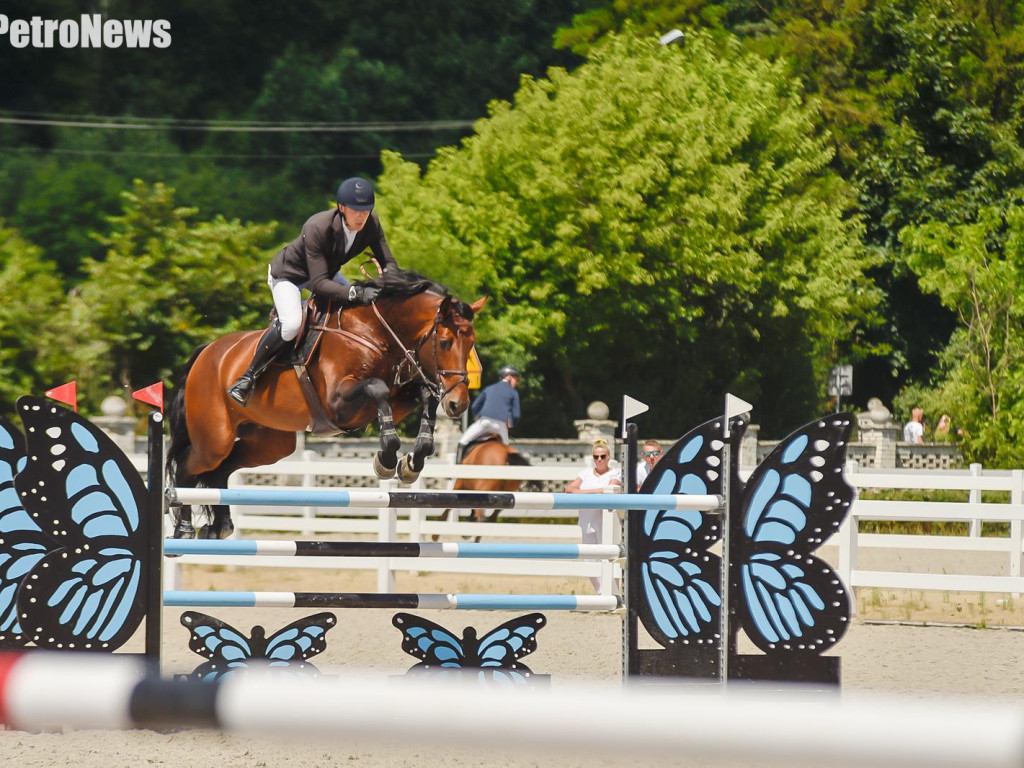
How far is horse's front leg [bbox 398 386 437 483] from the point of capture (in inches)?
212

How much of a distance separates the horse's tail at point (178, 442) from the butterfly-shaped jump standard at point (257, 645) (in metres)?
1.33

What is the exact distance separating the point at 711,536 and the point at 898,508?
5664 millimetres

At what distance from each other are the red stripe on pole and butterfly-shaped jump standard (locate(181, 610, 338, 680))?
3.75 metres

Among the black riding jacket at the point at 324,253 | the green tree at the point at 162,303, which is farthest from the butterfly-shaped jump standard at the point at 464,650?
the green tree at the point at 162,303

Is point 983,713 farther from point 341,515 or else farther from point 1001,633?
point 341,515

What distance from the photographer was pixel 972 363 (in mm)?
20016

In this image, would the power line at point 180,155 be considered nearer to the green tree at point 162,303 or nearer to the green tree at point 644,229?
the green tree at point 644,229

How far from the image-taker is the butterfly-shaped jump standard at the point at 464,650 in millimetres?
5160

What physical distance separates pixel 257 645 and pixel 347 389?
1168 mm

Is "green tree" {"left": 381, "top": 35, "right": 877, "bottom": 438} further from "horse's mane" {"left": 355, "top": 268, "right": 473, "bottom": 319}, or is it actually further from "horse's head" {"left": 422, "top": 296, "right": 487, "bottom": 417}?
"horse's head" {"left": 422, "top": 296, "right": 487, "bottom": 417}

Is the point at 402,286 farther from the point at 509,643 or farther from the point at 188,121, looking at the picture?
the point at 188,121

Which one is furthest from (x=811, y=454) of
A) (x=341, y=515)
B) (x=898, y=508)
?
(x=341, y=515)

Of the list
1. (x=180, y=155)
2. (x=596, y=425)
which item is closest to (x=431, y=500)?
(x=596, y=425)

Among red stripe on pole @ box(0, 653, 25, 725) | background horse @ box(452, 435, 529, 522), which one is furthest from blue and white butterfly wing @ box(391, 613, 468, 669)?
background horse @ box(452, 435, 529, 522)
